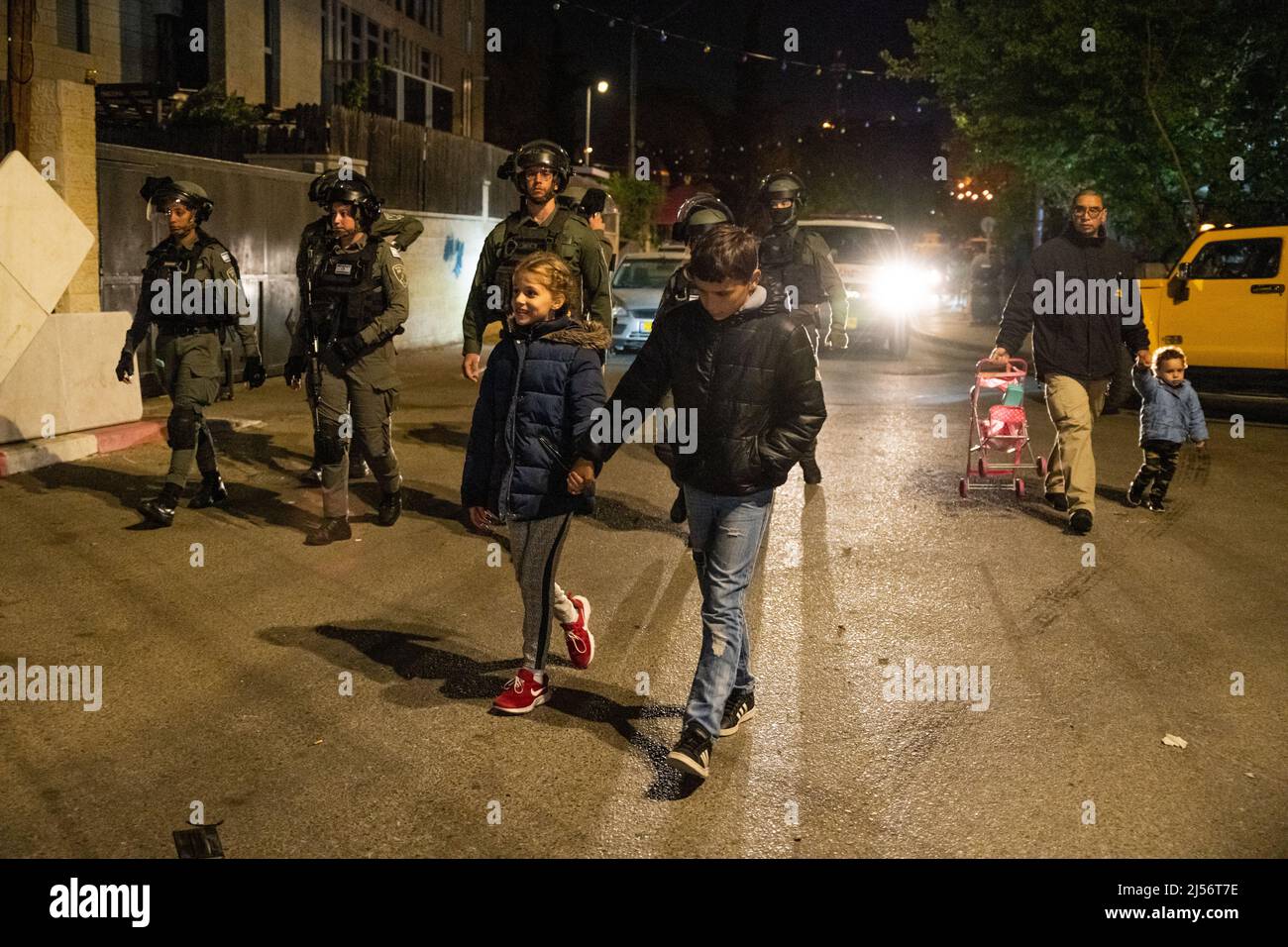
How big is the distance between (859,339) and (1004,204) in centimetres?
1491

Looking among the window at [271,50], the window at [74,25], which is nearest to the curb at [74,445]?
the window at [74,25]

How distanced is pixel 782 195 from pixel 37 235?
5710 mm

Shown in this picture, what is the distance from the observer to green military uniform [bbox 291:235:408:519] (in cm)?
773

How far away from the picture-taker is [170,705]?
5.19 m

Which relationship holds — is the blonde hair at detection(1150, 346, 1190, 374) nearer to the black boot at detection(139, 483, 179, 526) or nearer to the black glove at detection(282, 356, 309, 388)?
the black glove at detection(282, 356, 309, 388)

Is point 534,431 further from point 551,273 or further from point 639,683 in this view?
point 639,683

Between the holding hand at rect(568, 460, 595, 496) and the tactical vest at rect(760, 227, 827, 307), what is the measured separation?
435cm

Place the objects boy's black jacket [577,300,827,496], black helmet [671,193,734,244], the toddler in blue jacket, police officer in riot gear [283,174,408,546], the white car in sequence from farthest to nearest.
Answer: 1. the white car
2. the toddler in blue jacket
3. black helmet [671,193,734,244]
4. police officer in riot gear [283,174,408,546]
5. boy's black jacket [577,300,827,496]

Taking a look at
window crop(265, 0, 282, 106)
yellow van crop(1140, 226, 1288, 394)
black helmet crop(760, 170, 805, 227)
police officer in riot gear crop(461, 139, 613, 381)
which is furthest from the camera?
window crop(265, 0, 282, 106)

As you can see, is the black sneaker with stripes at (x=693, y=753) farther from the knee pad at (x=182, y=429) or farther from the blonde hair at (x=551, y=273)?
the knee pad at (x=182, y=429)

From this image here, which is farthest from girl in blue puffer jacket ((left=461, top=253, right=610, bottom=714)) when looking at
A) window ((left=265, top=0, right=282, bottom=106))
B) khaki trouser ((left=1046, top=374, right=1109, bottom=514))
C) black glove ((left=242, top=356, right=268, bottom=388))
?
window ((left=265, top=0, right=282, bottom=106))
